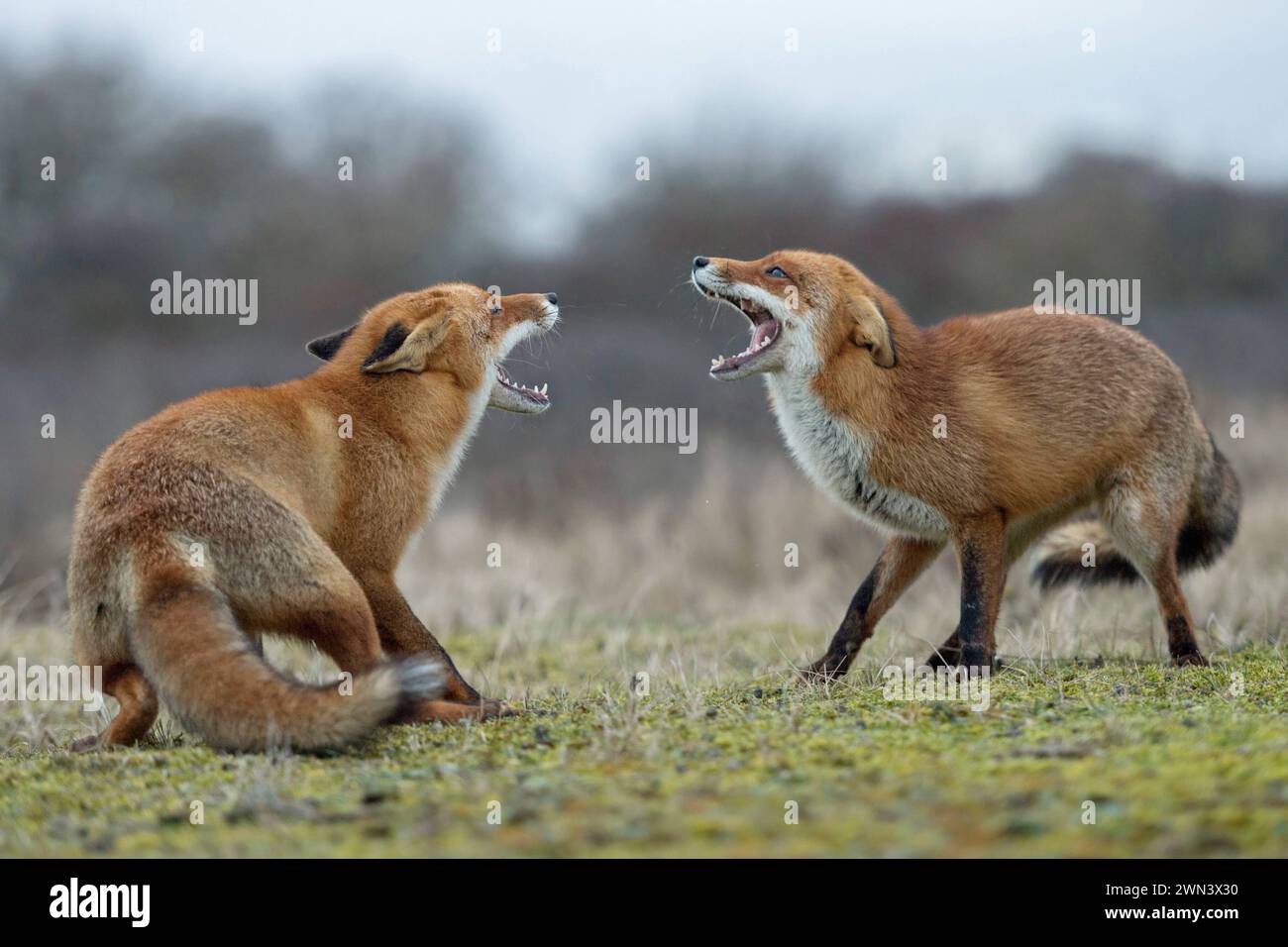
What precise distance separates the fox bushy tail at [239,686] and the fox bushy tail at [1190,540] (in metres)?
4.65

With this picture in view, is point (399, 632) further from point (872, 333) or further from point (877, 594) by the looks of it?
point (872, 333)

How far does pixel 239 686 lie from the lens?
5414mm

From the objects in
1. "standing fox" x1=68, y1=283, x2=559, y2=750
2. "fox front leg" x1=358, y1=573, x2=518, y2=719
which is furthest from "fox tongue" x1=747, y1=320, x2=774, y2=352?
"fox front leg" x1=358, y1=573, x2=518, y2=719

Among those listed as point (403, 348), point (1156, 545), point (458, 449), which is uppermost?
point (403, 348)

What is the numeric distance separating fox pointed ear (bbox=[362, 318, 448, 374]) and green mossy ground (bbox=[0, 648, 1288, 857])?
2.06 metres

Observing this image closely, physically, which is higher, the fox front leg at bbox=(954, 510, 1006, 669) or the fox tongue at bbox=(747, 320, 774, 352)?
the fox tongue at bbox=(747, 320, 774, 352)

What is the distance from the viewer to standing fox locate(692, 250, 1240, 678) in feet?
24.6

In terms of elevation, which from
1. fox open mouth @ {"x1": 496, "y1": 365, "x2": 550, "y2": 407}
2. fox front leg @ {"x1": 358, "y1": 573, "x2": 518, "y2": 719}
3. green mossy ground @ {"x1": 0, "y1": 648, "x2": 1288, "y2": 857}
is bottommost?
green mossy ground @ {"x1": 0, "y1": 648, "x2": 1288, "y2": 857}

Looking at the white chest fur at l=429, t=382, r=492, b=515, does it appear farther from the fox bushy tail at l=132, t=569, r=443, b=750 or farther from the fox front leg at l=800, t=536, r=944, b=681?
the fox front leg at l=800, t=536, r=944, b=681

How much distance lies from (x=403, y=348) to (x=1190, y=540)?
16.4 ft

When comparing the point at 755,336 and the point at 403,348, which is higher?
the point at 755,336

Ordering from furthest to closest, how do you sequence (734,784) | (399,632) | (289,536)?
(399,632) → (289,536) → (734,784)

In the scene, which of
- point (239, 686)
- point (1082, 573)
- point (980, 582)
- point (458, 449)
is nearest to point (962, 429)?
point (980, 582)

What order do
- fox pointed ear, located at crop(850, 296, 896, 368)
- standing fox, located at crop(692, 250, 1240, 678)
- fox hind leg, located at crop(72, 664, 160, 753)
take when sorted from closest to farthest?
fox hind leg, located at crop(72, 664, 160, 753)
standing fox, located at crop(692, 250, 1240, 678)
fox pointed ear, located at crop(850, 296, 896, 368)
